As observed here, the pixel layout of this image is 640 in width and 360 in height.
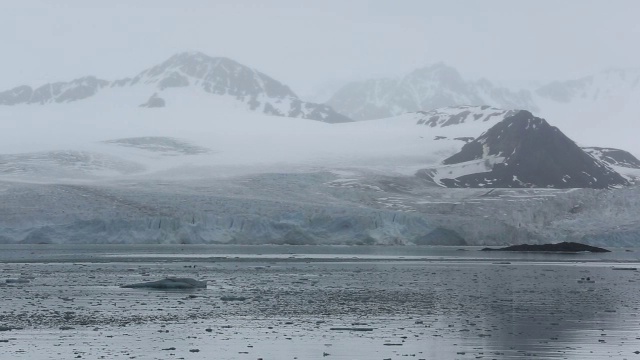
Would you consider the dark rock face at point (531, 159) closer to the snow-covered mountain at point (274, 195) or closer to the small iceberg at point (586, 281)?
the snow-covered mountain at point (274, 195)

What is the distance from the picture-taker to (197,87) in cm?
18138

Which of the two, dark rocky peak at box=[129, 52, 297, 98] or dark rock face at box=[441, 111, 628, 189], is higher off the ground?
dark rocky peak at box=[129, 52, 297, 98]

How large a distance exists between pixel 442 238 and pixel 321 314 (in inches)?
1670

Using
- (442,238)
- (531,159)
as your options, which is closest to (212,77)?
(531,159)

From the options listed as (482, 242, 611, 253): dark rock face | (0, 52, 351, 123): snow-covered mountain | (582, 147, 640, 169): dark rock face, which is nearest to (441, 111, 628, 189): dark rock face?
(582, 147, 640, 169): dark rock face

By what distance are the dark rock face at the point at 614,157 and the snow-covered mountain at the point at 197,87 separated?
7350 cm

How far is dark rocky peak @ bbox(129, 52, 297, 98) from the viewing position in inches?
7160

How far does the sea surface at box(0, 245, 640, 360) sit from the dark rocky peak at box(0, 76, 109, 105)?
137021 millimetres

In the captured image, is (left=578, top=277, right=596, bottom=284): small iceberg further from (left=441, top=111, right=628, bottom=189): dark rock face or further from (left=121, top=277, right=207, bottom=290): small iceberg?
(left=441, top=111, right=628, bottom=189): dark rock face

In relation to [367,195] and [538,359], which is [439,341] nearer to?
[538,359]

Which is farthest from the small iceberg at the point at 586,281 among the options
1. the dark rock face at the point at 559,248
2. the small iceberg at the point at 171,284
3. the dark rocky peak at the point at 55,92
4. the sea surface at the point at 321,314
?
the dark rocky peak at the point at 55,92

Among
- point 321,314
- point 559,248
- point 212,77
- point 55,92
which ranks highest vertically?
point 212,77

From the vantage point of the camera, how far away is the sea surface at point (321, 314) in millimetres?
16828

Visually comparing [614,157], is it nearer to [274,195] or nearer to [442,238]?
[442,238]
